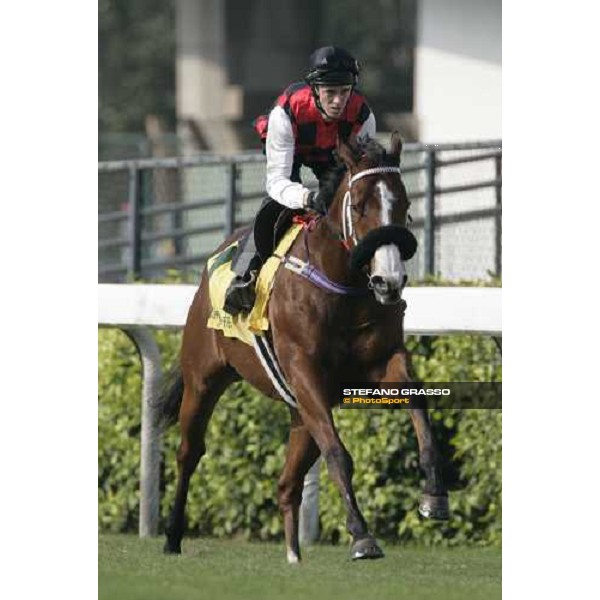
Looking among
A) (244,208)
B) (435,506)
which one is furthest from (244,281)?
(244,208)

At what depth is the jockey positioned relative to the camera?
6.51 m

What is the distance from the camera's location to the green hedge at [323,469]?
25.2 ft

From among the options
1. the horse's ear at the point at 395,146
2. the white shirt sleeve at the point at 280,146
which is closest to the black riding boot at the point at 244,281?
the white shirt sleeve at the point at 280,146

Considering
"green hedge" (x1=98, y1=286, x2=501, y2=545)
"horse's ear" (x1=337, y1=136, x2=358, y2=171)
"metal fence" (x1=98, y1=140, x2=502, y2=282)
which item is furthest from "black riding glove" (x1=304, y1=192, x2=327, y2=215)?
"metal fence" (x1=98, y1=140, x2=502, y2=282)

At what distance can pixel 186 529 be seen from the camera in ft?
27.1

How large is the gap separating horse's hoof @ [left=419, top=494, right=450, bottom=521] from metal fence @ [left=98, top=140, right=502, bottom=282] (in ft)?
6.48

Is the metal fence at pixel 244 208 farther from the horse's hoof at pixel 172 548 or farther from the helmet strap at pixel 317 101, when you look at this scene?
the horse's hoof at pixel 172 548

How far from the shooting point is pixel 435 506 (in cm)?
616

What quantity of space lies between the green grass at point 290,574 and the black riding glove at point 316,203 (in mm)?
1327

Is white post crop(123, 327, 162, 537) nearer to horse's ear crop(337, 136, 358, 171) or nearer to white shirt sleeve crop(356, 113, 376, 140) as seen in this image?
white shirt sleeve crop(356, 113, 376, 140)

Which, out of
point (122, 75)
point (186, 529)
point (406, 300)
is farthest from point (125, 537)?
point (122, 75)

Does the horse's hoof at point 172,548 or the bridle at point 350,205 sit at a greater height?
the bridle at point 350,205
